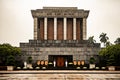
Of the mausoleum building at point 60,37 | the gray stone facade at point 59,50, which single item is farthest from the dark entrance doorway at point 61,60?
the gray stone facade at point 59,50

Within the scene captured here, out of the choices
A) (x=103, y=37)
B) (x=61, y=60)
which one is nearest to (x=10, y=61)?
(x=61, y=60)

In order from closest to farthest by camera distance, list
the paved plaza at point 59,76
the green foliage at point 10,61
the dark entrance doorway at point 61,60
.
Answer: the paved plaza at point 59,76, the green foliage at point 10,61, the dark entrance doorway at point 61,60

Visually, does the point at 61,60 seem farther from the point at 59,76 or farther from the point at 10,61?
the point at 59,76

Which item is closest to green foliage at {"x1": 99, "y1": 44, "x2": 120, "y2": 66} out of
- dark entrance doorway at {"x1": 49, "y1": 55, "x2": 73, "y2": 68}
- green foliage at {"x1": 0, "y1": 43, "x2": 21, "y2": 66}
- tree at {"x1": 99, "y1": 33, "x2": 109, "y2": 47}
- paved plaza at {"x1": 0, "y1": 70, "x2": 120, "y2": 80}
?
dark entrance doorway at {"x1": 49, "y1": 55, "x2": 73, "y2": 68}

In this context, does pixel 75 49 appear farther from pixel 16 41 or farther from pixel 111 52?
pixel 16 41

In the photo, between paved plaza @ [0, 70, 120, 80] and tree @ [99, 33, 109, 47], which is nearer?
paved plaza @ [0, 70, 120, 80]

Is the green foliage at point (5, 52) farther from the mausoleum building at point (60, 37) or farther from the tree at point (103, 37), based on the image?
the tree at point (103, 37)

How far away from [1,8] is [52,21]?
21.3m

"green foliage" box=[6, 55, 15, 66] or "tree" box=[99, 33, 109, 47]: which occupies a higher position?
"tree" box=[99, 33, 109, 47]

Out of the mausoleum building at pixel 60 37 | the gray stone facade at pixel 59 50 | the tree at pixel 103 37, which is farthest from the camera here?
the tree at pixel 103 37

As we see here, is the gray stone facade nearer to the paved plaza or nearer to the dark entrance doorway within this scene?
the dark entrance doorway

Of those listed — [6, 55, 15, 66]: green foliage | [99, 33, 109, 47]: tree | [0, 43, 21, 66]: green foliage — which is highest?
[99, 33, 109, 47]: tree

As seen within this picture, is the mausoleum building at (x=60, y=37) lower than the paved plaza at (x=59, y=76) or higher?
Answer: higher

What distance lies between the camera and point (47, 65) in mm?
42875
